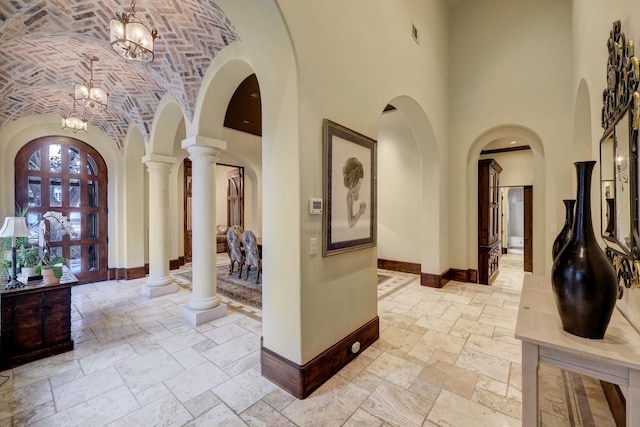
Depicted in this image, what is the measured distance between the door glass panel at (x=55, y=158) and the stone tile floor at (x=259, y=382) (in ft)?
11.1

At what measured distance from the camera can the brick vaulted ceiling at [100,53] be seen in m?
2.55

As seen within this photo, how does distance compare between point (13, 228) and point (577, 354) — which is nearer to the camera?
point (577, 354)

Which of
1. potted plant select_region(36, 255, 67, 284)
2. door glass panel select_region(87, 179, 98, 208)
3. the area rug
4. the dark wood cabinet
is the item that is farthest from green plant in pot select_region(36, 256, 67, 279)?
the dark wood cabinet

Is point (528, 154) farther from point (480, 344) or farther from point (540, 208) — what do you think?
point (480, 344)

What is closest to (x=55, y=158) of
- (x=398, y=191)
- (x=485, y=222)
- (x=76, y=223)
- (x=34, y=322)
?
(x=76, y=223)

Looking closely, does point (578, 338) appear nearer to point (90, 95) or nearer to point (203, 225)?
point (203, 225)

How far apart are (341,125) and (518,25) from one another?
462cm

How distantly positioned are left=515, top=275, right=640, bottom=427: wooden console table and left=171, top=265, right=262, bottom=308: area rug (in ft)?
10.9

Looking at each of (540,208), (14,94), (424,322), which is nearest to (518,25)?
(540,208)

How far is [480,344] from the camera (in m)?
2.79

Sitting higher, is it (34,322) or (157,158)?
(157,158)

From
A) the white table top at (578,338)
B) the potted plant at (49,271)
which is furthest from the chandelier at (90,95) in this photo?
the white table top at (578,338)

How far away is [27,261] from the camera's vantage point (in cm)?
288

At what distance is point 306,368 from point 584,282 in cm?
174
